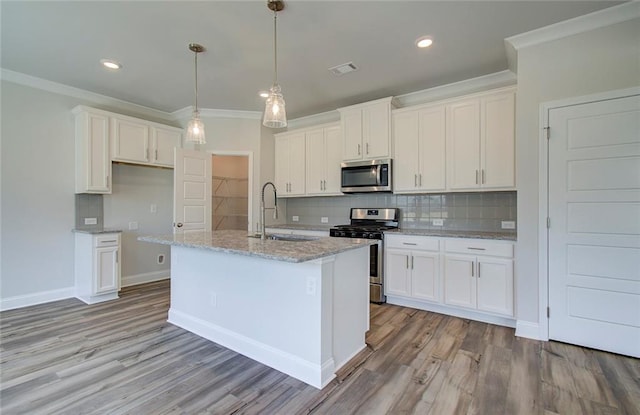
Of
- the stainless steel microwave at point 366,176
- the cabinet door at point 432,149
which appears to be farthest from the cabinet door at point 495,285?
the stainless steel microwave at point 366,176

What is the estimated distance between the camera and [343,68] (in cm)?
328

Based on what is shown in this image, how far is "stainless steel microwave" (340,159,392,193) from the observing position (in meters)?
3.94

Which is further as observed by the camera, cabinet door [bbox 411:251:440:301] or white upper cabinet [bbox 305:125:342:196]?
white upper cabinet [bbox 305:125:342:196]

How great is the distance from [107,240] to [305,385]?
3.22m

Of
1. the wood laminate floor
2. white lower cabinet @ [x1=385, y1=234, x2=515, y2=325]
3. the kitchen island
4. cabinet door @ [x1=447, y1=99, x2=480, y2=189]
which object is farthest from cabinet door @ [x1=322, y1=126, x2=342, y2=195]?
the wood laminate floor

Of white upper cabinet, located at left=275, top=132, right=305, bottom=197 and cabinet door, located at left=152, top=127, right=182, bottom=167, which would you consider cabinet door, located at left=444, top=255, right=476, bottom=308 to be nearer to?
white upper cabinet, located at left=275, top=132, right=305, bottom=197

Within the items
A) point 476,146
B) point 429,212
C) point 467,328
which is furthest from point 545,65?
point 467,328

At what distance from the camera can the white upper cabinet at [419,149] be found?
3.62m

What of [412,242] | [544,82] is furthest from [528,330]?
[544,82]

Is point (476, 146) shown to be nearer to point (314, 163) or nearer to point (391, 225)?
point (391, 225)

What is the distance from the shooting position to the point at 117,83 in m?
3.74

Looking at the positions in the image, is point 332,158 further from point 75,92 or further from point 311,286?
point 75,92

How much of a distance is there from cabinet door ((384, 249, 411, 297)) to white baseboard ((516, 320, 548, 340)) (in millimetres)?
1092

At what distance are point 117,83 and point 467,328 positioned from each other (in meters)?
4.88
